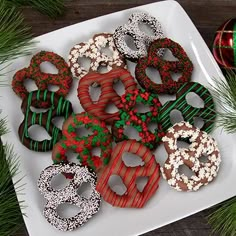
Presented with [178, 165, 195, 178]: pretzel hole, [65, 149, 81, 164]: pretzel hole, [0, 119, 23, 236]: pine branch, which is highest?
[178, 165, 195, 178]: pretzel hole

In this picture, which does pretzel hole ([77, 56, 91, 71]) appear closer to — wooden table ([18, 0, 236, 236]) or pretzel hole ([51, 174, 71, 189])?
wooden table ([18, 0, 236, 236])

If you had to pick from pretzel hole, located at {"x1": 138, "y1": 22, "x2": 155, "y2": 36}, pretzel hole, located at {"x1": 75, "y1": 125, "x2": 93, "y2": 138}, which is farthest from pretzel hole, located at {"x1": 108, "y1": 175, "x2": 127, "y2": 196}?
pretzel hole, located at {"x1": 138, "y1": 22, "x2": 155, "y2": 36}

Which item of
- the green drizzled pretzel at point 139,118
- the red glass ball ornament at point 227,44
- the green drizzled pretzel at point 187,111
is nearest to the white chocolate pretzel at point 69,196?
the green drizzled pretzel at point 139,118

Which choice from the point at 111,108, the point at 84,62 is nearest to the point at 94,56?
the point at 84,62

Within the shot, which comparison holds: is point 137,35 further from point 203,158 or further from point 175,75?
point 203,158

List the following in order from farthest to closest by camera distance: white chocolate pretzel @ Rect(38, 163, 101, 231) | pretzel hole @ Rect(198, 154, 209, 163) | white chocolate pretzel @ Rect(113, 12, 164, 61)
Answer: white chocolate pretzel @ Rect(113, 12, 164, 61), pretzel hole @ Rect(198, 154, 209, 163), white chocolate pretzel @ Rect(38, 163, 101, 231)

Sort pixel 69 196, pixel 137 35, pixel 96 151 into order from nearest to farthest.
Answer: pixel 69 196, pixel 96 151, pixel 137 35

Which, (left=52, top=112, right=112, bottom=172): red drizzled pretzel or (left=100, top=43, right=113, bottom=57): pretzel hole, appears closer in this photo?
(left=52, top=112, right=112, bottom=172): red drizzled pretzel
